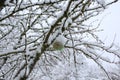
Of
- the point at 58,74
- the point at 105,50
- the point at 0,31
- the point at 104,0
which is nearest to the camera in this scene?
the point at 104,0

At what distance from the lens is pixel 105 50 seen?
10.2ft

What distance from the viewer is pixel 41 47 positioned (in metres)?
2.13

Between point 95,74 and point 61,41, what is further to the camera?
point 95,74

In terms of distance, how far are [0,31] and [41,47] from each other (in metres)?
3.32

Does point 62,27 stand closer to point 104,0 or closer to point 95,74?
point 104,0

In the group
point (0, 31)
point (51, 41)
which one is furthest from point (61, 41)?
point (0, 31)

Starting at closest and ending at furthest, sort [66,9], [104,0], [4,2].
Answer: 1. [66,9]
2. [104,0]
3. [4,2]

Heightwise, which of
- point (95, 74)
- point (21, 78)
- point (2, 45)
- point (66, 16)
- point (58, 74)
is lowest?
point (95, 74)

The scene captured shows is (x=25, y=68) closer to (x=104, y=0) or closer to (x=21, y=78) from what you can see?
(x=21, y=78)

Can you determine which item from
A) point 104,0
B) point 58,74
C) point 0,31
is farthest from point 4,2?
point 58,74

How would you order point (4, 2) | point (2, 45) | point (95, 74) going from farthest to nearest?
1. point (95, 74)
2. point (2, 45)
3. point (4, 2)

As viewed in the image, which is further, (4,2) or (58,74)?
(58,74)

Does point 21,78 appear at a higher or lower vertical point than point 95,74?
higher

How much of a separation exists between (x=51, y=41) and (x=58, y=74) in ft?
87.3
